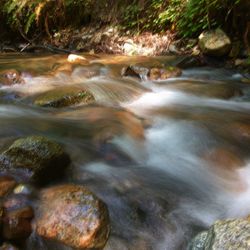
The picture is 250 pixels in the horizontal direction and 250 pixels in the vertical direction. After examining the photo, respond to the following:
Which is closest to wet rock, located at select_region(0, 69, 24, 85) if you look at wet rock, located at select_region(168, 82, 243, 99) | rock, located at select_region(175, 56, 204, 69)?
wet rock, located at select_region(168, 82, 243, 99)

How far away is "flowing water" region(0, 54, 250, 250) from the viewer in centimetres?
304

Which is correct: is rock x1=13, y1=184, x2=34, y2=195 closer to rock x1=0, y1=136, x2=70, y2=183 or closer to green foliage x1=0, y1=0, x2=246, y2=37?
rock x1=0, y1=136, x2=70, y2=183

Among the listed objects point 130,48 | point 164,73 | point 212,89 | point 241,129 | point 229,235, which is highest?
point 229,235

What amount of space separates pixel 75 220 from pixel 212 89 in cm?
433

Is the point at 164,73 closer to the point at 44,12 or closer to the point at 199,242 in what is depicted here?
the point at 199,242

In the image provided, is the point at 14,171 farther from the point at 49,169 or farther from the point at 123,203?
the point at 123,203

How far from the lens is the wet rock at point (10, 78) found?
6.51 m

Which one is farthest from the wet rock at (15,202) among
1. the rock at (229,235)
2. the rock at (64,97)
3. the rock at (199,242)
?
the rock at (64,97)

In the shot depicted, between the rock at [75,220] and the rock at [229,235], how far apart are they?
2.49ft

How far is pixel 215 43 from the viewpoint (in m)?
7.78

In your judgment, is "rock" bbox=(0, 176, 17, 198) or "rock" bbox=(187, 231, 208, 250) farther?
"rock" bbox=(0, 176, 17, 198)

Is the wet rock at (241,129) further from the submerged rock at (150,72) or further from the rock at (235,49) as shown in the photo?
the rock at (235,49)

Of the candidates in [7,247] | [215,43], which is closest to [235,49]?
[215,43]

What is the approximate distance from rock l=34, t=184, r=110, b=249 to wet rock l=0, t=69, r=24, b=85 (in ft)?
13.7
